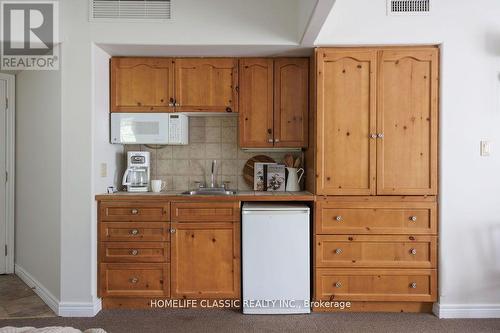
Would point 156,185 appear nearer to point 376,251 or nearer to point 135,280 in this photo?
point 135,280

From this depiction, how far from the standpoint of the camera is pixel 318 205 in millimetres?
2764

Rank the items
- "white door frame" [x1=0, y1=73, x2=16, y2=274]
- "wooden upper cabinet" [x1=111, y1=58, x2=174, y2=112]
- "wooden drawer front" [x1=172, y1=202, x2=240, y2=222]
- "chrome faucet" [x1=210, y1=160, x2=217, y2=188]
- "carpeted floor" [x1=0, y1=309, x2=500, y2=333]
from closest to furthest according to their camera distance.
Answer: "carpeted floor" [x1=0, y1=309, x2=500, y2=333]
"wooden drawer front" [x1=172, y1=202, x2=240, y2=222]
"wooden upper cabinet" [x1=111, y1=58, x2=174, y2=112]
"chrome faucet" [x1=210, y1=160, x2=217, y2=188]
"white door frame" [x1=0, y1=73, x2=16, y2=274]

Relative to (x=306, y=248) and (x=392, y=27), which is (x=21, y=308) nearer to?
(x=306, y=248)

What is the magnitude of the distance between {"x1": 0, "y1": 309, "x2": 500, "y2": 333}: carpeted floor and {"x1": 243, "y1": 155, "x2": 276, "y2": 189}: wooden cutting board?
119cm

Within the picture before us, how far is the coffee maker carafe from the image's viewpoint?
3100 millimetres

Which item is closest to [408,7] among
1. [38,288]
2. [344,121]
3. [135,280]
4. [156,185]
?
[344,121]

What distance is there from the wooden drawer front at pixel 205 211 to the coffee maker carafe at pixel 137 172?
0.52 meters

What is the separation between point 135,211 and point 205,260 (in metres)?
0.69

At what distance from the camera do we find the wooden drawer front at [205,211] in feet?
9.16

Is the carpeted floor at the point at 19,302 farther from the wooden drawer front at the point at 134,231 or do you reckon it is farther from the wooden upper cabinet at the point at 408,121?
the wooden upper cabinet at the point at 408,121

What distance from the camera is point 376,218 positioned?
9.00 ft

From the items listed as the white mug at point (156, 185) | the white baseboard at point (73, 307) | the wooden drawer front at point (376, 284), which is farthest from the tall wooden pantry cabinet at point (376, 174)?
the white baseboard at point (73, 307)

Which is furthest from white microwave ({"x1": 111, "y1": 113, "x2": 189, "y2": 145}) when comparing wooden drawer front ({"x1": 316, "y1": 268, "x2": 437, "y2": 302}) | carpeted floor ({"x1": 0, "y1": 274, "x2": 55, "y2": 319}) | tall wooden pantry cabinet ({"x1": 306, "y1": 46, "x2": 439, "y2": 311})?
wooden drawer front ({"x1": 316, "y1": 268, "x2": 437, "y2": 302})

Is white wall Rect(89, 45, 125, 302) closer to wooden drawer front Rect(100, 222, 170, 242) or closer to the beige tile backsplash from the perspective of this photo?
wooden drawer front Rect(100, 222, 170, 242)
